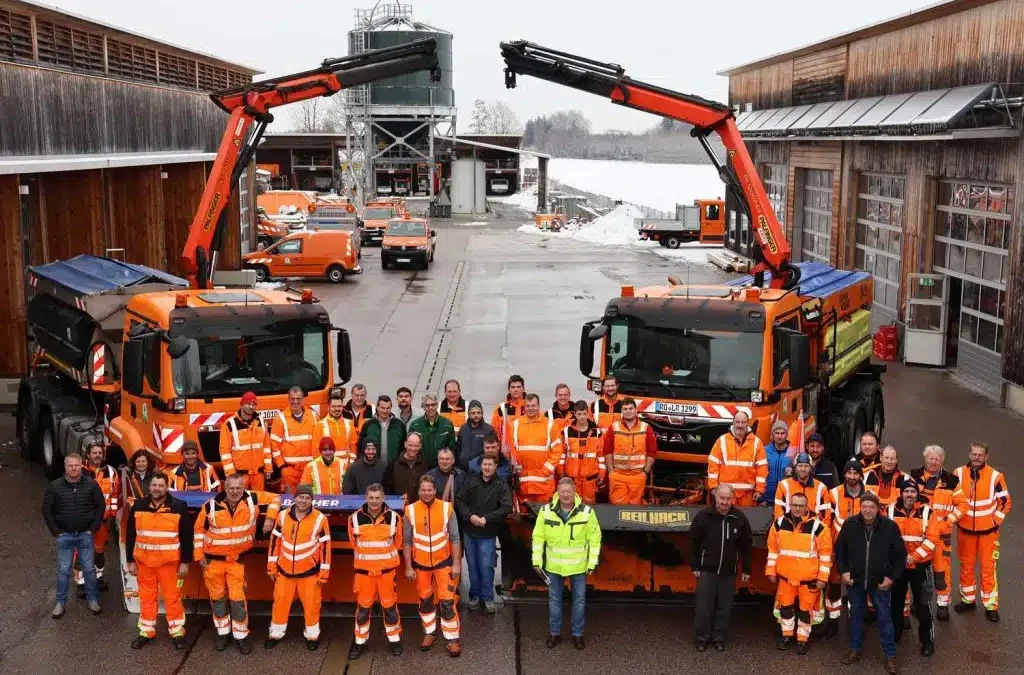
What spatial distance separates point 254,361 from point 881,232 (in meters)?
18.5

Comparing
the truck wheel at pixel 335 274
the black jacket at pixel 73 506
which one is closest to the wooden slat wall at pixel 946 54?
the black jacket at pixel 73 506

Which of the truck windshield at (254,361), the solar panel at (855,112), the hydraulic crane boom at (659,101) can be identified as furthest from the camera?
the solar panel at (855,112)

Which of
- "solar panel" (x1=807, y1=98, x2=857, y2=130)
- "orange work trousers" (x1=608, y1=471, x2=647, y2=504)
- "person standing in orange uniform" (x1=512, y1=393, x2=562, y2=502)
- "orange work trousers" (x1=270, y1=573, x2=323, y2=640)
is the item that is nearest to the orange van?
"solar panel" (x1=807, y1=98, x2=857, y2=130)

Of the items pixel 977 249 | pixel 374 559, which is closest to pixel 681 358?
pixel 374 559

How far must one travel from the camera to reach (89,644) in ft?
32.6

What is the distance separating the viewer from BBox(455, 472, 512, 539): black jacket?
10219 mm

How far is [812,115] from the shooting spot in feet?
98.9

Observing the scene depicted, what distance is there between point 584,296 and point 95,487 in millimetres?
24023

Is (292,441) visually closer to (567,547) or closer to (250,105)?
(567,547)

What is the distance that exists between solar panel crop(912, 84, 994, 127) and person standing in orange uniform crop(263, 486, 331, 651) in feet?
46.7

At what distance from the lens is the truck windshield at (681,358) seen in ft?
40.5

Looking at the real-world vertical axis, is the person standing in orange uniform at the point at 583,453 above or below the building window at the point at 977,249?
below

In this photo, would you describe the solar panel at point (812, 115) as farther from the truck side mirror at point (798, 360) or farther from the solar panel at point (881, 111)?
the truck side mirror at point (798, 360)

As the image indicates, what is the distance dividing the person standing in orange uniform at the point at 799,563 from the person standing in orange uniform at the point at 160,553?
4.87 meters
